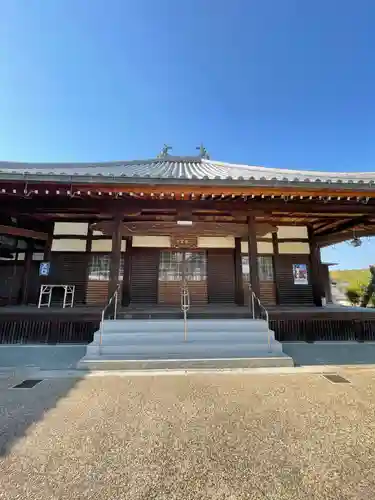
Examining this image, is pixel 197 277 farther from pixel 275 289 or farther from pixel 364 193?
pixel 364 193

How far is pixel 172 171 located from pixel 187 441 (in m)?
7.67

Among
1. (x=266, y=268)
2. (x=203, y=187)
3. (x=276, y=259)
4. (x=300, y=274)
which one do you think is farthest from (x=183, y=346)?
(x=300, y=274)

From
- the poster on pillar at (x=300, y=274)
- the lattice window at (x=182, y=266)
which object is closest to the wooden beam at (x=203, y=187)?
the lattice window at (x=182, y=266)

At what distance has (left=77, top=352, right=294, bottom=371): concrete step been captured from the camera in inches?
143

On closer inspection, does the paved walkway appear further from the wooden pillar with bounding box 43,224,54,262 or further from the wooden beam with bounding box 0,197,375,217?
the wooden pillar with bounding box 43,224,54,262

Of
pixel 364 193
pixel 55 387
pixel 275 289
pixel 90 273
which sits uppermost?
pixel 364 193

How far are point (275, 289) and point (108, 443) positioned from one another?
6780mm

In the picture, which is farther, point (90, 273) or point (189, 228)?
point (90, 273)

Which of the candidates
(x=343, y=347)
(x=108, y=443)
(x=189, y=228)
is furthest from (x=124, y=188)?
(x=343, y=347)

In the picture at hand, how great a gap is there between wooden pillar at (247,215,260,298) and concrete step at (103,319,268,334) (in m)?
0.79

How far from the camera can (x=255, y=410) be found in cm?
242

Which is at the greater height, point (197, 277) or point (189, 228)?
point (189, 228)

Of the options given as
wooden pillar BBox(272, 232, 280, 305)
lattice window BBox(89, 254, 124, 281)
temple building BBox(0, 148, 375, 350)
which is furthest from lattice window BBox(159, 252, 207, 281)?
wooden pillar BBox(272, 232, 280, 305)

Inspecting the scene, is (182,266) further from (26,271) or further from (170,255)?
(26,271)
